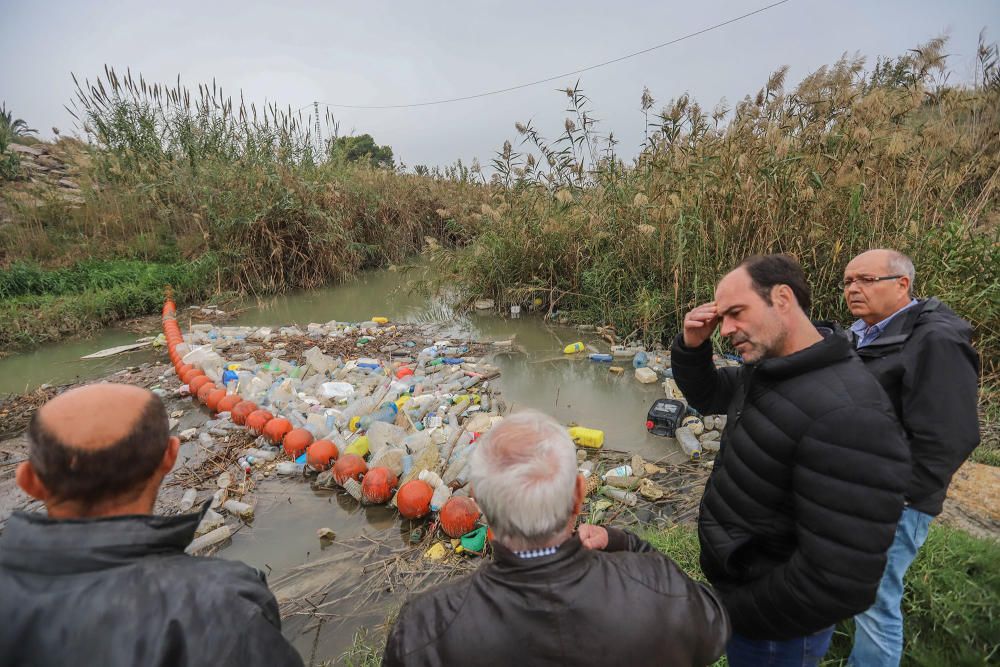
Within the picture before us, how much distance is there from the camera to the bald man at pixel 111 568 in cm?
101

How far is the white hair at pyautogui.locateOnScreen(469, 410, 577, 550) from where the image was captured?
106 centimetres

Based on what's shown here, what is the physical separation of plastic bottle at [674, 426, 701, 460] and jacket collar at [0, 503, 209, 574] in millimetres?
3828

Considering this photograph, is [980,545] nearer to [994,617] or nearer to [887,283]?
[994,617]

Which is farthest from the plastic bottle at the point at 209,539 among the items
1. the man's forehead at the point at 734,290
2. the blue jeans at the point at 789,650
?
the man's forehead at the point at 734,290

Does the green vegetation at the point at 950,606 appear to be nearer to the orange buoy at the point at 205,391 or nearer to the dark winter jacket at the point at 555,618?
the dark winter jacket at the point at 555,618

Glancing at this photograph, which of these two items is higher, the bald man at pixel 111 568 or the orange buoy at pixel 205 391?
the bald man at pixel 111 568

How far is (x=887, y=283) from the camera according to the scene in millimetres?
2080

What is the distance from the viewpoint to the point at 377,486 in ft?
11.8

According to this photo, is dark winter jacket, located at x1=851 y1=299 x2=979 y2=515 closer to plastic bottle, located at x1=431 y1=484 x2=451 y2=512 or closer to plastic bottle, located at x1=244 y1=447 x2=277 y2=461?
plastic bottle, located at x1=431 y1=484 x2=451 y2=512

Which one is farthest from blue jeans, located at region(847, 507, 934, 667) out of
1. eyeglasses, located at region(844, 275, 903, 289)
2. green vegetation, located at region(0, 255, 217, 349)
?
green vegetation, located at region(0, 255, 217, 349)

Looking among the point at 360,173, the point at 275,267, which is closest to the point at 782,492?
the point at 275,267

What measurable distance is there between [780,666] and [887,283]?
61.1 inches

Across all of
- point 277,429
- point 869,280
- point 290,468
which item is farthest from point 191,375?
point 869,280

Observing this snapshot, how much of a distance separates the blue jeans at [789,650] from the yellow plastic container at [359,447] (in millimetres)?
3141
